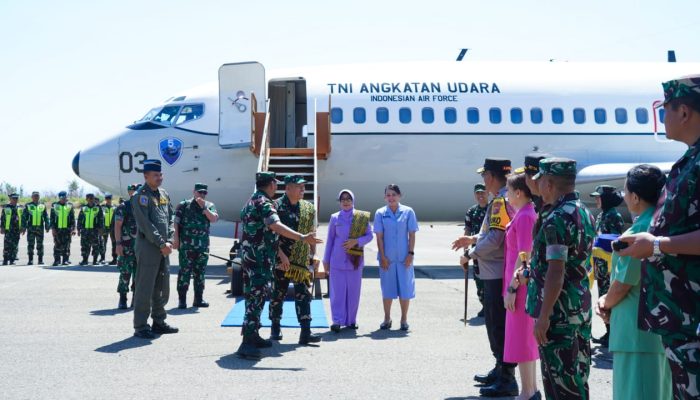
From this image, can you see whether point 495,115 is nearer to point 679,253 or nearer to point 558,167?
point 558,167

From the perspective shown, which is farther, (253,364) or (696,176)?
(253,364)

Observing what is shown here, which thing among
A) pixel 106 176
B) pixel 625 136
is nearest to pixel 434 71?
pixel 625 136

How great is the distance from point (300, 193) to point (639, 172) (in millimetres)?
4811

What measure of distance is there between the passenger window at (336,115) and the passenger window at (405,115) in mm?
1265

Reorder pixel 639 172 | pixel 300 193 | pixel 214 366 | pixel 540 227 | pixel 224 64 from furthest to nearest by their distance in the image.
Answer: pixel 224 64, pixel 300 193, pixel 214 366, pixel 540 227, pixel 639 172

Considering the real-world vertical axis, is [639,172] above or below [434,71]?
below

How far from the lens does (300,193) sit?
8.47 meters

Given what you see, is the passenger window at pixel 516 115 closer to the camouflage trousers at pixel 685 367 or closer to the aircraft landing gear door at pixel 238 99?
the aircraft landing gear door at pixel 238 99

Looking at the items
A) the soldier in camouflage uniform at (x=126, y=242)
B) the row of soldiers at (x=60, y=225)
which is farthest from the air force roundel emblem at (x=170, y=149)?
the soldier in camouflage uniform at (x=126, y=242)

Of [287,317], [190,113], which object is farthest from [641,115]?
[287,317]

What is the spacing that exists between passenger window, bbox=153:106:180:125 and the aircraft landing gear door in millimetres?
1223

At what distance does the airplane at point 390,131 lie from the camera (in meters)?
15.7

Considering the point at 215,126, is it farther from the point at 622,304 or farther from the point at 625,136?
the point at 622,304

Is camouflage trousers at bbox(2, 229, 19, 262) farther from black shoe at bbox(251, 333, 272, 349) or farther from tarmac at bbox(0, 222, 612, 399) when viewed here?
black shoe at bbox(251, 333, 272, 349)
